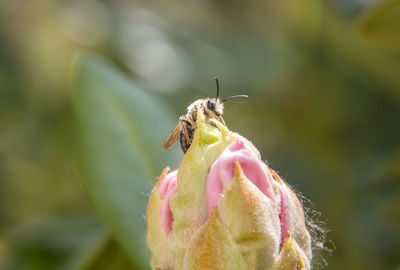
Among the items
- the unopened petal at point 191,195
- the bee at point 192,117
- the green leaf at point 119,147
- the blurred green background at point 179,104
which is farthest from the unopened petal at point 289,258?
the blurred green background at point 179,104

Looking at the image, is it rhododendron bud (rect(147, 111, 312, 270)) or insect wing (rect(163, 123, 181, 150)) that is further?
insect wing (rect(163, 123, 181, 150))

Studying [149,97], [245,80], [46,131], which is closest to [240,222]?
[149,97]

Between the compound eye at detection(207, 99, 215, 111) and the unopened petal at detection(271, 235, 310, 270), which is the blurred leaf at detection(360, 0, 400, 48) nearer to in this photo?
the compound eye at detection(207, 99, 215, 111)

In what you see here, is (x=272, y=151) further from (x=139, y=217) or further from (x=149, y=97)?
(x=139, y=217)

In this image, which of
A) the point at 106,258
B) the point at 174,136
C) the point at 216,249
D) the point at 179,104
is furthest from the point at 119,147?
the point at 179,104

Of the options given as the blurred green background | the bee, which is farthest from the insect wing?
the blurred green background
